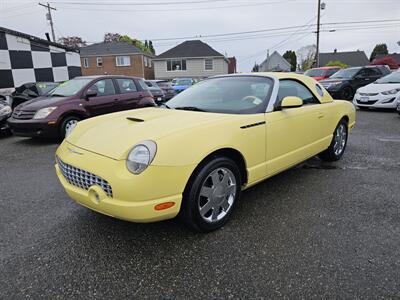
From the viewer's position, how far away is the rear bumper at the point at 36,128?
5.84 metres

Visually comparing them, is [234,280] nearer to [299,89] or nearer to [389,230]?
[389,230]

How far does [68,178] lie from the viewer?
249cm

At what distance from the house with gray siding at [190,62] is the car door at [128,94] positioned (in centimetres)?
2833

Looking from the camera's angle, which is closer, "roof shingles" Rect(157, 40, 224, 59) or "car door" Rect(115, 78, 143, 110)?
"car door" Rect(115, 78, 143, 110)

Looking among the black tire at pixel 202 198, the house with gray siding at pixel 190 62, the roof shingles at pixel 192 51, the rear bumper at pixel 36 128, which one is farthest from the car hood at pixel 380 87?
the roof shingles at pixel 192 51

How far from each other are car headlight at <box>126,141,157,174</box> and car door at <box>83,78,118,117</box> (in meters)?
4.72

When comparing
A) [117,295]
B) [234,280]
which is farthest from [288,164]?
[117,295]

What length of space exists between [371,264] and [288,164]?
137 cm

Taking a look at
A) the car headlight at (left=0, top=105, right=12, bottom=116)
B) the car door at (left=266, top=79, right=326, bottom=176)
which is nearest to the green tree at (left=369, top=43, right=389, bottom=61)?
the car door at (left=266, top=79, right=326, bottom=176)

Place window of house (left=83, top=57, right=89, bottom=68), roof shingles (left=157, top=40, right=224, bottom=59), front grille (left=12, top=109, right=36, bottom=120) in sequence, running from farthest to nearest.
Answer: roof shingles (left=157, top=40, right=224, bottom=59)
window of house (left=83, top=57, right=89, bottom=68)
front grille (left=12, top=109, right=36, bottom=120)

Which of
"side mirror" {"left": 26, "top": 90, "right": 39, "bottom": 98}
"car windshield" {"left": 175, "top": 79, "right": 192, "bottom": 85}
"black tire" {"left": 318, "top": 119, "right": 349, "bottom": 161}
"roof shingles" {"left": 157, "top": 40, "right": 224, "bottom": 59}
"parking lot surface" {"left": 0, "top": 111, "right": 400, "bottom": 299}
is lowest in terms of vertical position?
"parking lot surface" {"left": 0, "top": 111, "right": 400, "bottom": 299}

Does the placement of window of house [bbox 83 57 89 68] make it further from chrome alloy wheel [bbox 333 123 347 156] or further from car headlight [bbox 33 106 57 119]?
chrome alloy wheel [bbox 333 123 347 156]

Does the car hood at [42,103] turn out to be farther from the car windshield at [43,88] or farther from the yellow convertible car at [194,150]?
the yellow convertible car at [194,150]

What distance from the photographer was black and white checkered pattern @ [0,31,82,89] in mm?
9523
